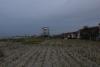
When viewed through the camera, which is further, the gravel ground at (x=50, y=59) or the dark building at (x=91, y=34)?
the dark building at (x=91, y=34)

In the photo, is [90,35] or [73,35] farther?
[73,35]

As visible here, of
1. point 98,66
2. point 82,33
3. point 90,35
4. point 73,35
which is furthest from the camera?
point 73,35

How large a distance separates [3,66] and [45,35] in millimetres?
97901

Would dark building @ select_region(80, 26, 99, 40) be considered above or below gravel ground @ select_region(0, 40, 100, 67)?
above

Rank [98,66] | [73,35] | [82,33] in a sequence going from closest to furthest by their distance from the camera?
[98,66], [82,33], [73,35]

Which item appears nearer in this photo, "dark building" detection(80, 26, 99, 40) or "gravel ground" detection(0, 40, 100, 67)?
"gravel ground" detection(0, 40, 100, 67)

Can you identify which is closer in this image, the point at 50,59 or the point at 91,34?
the point at 50,59

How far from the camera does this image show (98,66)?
1177 cm

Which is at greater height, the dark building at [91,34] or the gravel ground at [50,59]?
the dark building at [91,34]

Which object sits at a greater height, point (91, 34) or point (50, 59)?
point (91, 34)

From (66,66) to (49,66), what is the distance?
80 centimetres

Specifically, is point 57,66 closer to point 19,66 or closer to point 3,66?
point 19,66

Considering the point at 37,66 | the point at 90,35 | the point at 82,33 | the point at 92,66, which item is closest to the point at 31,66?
the point at 37,66

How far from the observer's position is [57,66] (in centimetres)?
1188
